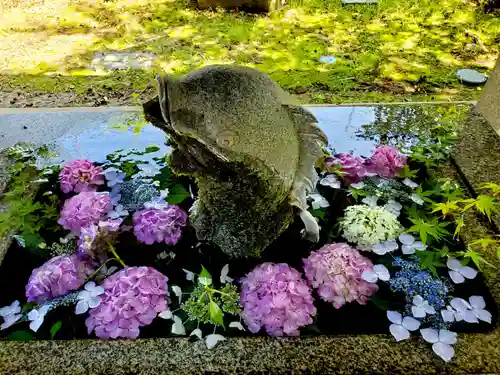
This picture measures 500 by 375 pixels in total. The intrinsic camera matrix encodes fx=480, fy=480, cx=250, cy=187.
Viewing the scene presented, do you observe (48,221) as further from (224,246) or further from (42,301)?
(224,246)

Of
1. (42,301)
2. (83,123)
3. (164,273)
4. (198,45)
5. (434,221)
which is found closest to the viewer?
(42,301)

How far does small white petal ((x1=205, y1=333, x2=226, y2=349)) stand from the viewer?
1.53 metres

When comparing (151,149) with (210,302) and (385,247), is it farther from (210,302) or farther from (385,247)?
(385,247)

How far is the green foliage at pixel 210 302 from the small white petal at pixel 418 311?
599 mm

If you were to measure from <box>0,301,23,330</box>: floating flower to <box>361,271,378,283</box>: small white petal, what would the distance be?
1217 millimetres

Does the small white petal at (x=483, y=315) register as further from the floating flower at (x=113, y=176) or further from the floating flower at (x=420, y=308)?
the floating flower at (x=113, y=176)

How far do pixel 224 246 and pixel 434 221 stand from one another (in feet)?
2.82

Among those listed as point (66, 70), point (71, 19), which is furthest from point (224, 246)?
point (71, 19)

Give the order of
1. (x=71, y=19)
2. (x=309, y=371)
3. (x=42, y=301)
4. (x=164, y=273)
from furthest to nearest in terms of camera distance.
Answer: (x=71, y=19)
(x=164, y=273)
(x=42, y=301)
(x=309, y=371)

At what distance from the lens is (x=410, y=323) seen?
1609 mm

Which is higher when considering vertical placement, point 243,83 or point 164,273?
point 243,83

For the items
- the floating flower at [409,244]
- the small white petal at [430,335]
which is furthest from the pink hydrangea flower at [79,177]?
the small white petal at [430,335]

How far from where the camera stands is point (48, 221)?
6.67 ft

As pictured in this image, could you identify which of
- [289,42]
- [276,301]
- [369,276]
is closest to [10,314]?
A: [276,301]
